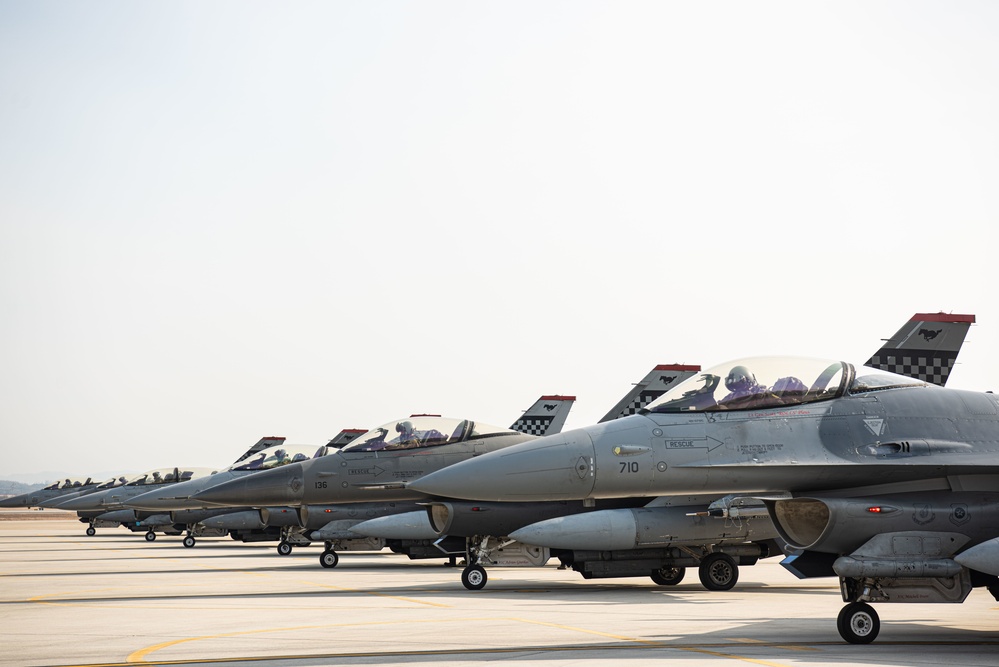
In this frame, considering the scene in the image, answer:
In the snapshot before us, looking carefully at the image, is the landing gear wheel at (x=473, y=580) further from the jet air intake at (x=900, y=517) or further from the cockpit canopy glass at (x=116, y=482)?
the cockpit canopy glass at (x=116, y=482)

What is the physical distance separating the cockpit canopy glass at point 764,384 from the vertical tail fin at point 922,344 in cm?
657

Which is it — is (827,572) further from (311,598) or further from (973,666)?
(311,598)

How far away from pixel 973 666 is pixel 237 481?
16.6m

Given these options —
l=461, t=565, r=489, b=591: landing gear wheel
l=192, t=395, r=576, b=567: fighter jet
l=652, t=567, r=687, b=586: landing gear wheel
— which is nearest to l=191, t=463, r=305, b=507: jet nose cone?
l=192, t=395, r=576, b=567: fighter jet

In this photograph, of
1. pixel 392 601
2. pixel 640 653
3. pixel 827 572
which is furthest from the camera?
pixel 392 601

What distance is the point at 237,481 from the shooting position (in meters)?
22.8

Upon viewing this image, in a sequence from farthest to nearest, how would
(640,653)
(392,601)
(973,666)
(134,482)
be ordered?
1. (134,482)
2. (392,601)
3. (640,653)
4. (973,666)

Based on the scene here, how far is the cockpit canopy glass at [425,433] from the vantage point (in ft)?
68.0

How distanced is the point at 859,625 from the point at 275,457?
65.2 ft

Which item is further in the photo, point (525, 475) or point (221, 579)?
point (221, 579)

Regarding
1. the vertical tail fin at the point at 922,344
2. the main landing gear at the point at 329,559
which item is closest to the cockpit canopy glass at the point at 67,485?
the main landing gear at the point at 329,559

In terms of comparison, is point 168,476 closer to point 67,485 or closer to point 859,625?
point 67,485

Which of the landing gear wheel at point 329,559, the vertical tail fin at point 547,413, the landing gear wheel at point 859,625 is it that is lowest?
the landing gear wheel at point 329,559

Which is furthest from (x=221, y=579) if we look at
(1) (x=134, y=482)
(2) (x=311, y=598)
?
(1) (x=134, y=482)
